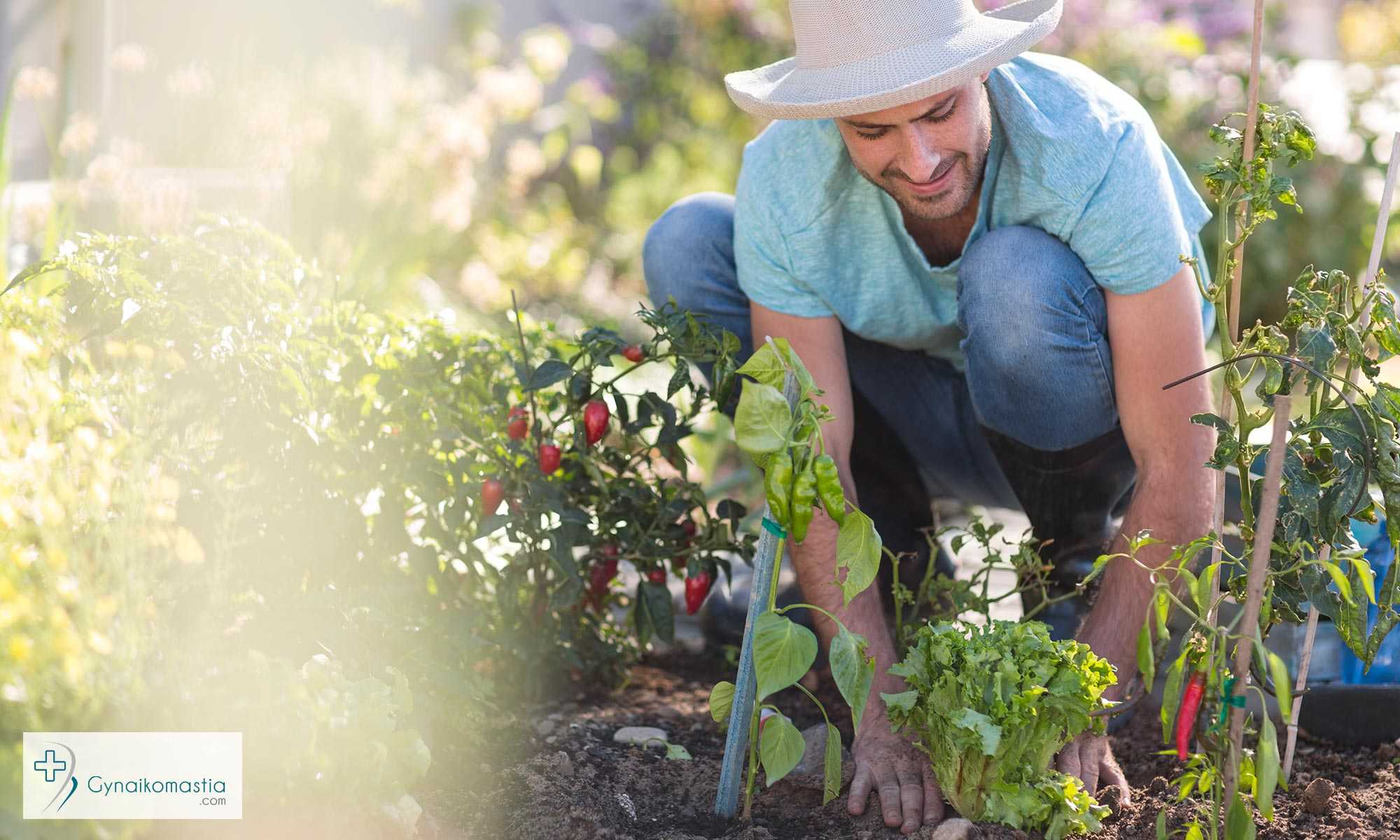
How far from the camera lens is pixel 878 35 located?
1678 mm

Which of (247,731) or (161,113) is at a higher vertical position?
(161,113)

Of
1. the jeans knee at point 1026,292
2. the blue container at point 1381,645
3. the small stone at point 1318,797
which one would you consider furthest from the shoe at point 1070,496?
the small stone at point 1318,797

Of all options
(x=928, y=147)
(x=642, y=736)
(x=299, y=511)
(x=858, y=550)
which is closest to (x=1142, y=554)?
(x=858, y=550)

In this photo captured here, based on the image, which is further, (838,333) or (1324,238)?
(1324,238)

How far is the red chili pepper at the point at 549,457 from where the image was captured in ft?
5.86

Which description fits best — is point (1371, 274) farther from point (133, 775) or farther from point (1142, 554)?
point (133, 775)

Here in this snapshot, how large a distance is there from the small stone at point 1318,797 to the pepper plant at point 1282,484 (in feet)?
0.67

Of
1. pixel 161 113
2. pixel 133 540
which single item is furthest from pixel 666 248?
pixel 161 113

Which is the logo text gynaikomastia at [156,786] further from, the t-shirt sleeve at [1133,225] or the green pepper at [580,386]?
the t-shirt sleeve at [1133,225]

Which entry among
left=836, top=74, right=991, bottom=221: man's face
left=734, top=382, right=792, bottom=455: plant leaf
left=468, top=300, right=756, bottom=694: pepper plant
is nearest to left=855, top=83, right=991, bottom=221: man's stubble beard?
left=836, top=74, right=991, bottom=221: man's face

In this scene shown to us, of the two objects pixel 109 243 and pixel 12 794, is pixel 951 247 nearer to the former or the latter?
pixel 109 243

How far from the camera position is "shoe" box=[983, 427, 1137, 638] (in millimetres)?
2002

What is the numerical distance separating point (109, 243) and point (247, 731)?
2.41 feet

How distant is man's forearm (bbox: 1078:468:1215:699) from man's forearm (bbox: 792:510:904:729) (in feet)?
0.89
